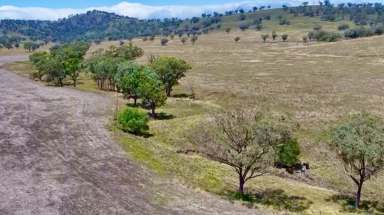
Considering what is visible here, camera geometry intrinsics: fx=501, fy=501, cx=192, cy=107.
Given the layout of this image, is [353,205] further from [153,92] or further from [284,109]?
[153,92]

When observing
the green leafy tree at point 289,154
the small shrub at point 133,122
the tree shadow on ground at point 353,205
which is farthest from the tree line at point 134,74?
the tree shadow on ground at point 353,205

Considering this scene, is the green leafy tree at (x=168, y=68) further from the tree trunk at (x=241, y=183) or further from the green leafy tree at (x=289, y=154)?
the tree trunk at (x=241, y=183)

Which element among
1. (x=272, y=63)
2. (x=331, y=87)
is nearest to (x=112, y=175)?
(x=331, y=87)

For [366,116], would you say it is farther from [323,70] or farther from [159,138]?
[323,70]

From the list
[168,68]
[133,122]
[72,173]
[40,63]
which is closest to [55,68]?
[40,63]

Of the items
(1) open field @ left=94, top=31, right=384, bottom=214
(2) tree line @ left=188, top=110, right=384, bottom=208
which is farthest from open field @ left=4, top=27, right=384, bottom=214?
(2) tree line @ left=188, top=110, right=384, bottom=208

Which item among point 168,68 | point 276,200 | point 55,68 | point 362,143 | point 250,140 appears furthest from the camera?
point 55,68

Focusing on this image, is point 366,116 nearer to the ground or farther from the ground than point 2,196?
farther from the ground
